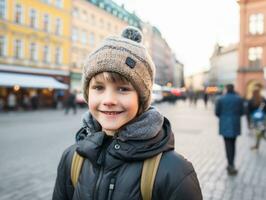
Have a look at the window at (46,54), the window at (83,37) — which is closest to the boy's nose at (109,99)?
the window at (46,54)

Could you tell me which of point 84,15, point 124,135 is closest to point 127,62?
point 124,135

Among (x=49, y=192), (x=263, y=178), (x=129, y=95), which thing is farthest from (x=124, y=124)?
(x=263, y=178)

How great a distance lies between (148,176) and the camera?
4.87ft

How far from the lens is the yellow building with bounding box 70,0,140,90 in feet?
127

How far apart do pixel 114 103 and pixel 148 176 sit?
0.37 meters

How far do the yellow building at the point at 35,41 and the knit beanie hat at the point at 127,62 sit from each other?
82.4ft

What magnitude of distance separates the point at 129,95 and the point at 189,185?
1.61 feet

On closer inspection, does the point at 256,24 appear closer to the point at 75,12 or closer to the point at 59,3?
the point at 75,12

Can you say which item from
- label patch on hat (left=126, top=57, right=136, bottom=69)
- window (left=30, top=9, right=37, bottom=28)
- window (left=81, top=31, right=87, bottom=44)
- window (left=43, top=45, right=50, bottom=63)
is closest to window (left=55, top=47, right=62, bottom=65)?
window (left=43, top=45, right=50, bottom=63)

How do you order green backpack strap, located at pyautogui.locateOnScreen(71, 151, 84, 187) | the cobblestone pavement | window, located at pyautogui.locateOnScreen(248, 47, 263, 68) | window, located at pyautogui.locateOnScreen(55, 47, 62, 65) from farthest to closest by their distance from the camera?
window, located at pyautogui.locateOnScreen(248, 47, 263, 68), window, located at pyautogui.locateOnScreen(55, 47, 62, 65), the cobblestone pavement, green backpack strap, located at pyautogui.locateOnScreen(71, 151, 84, 187)

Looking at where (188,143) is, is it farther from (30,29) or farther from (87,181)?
(30,29)

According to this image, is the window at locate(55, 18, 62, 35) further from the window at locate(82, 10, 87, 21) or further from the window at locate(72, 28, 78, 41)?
the window at locate(82, 10, 87, 21)

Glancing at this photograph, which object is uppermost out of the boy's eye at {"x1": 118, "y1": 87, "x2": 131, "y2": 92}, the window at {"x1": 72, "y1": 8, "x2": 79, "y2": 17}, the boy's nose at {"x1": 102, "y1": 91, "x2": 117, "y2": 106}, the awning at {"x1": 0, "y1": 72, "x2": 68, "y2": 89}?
the window at {"x1": 72, "y1": 8, "x2": 79, "y2": 17}

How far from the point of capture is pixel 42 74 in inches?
1300
